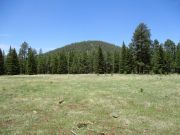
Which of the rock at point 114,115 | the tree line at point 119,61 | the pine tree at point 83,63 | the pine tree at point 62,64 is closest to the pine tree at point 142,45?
the tree line at point 119,61

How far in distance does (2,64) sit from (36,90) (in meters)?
70.3

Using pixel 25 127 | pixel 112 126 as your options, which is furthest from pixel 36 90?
pixel 112 126

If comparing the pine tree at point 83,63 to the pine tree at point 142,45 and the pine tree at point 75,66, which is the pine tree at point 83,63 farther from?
the pine tree at point 142,45

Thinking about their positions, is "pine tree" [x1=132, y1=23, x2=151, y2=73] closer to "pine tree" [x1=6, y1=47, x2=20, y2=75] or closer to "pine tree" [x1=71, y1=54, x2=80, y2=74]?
"pine tree" [x1=6, y1=47, x2=20, y2=75]

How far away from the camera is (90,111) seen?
18.4 meters

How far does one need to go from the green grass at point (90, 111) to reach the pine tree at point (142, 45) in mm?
Answer: 43466

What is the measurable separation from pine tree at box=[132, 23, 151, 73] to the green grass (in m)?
43.5

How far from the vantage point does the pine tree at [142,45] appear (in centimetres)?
6719

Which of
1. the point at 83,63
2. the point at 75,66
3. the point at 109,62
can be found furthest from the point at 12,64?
the point at 109,62

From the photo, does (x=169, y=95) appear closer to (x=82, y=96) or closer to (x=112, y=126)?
(x=82, y=96)

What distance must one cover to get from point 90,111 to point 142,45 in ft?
171

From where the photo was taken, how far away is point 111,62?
121938 mm

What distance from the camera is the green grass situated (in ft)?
47.3

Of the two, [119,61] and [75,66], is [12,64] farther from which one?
[119,61]
